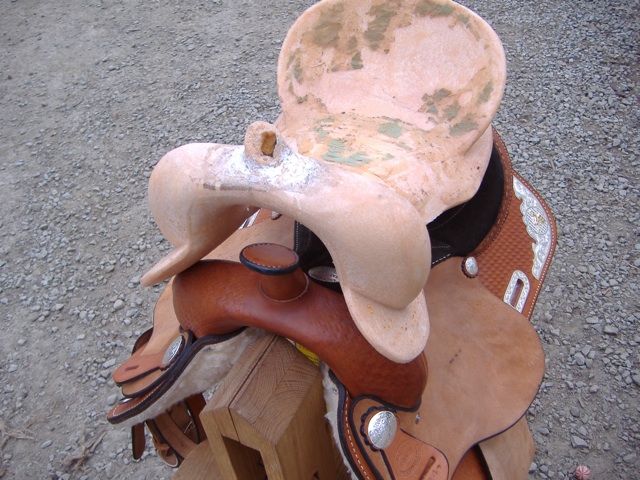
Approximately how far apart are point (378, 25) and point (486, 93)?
0.23 meters

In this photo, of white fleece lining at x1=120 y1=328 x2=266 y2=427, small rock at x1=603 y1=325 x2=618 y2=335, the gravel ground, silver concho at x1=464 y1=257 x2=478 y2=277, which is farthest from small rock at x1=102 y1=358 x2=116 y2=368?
small rock at x1=603 y1=325 x2=618 y2=335

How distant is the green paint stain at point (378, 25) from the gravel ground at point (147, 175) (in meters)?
1.20

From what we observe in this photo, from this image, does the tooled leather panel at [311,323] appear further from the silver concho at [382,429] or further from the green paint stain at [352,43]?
the green paint stain at [352,43]

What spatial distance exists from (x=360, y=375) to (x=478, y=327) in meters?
0.32

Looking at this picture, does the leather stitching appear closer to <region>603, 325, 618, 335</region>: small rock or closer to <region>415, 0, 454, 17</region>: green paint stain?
<region>415, 0, 454, 17</region>: green paint stain

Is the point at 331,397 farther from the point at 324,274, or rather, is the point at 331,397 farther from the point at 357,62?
the point at 357,62

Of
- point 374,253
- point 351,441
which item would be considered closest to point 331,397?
point 351,441

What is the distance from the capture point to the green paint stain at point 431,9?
2.66ft

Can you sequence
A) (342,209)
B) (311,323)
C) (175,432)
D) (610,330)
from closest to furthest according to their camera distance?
(342,209) → (311,323) → (175,432) → (610,330)

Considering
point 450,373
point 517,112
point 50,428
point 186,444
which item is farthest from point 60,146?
point 450,373

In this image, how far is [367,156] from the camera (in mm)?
687

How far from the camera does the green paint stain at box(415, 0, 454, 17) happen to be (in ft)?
2.66

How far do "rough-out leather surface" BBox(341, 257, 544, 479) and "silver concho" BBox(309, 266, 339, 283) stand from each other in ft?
0.54

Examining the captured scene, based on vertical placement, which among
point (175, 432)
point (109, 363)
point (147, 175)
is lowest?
point (109, 363)
